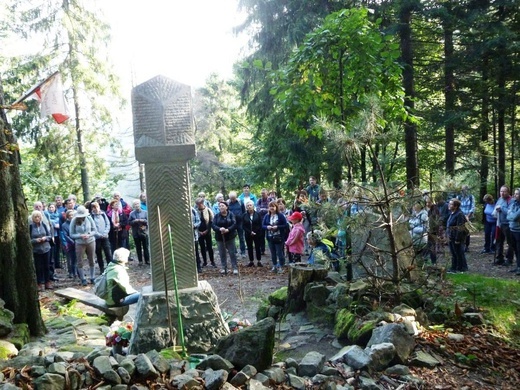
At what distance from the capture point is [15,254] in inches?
257

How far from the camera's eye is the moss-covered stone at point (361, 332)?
5363 millimetres

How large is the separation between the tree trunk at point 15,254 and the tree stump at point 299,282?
138 inches

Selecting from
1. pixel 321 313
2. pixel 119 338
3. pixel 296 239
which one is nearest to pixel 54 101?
pixel 296 239

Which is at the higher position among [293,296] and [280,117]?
[280,117]

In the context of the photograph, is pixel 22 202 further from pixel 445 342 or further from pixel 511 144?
pixel 511 144

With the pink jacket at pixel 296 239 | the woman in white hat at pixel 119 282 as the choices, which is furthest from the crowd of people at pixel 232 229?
the woman in white hat at pixel 119 282

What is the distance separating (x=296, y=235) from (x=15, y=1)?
14.0m

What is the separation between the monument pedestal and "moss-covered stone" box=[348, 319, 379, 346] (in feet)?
4.92

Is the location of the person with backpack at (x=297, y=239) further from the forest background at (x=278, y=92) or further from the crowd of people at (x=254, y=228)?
the forest background at (x=278, y=92)

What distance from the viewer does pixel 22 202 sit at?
668cm

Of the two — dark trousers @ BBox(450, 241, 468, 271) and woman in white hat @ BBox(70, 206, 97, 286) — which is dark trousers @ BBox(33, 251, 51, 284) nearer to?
woman in white hat @ BBox(70, 206, 97, 286)

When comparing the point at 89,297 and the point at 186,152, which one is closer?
the point at 186,152

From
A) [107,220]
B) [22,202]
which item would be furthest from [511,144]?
[22,202]

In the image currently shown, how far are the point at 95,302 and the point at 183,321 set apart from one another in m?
3.16
